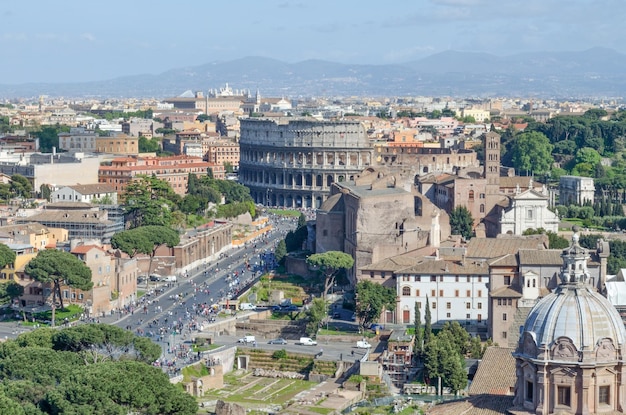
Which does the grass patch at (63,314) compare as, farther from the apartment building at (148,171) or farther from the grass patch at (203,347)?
the apartment building at (148,171)

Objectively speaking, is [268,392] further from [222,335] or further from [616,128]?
[616,128]

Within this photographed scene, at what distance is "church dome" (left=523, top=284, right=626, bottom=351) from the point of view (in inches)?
936

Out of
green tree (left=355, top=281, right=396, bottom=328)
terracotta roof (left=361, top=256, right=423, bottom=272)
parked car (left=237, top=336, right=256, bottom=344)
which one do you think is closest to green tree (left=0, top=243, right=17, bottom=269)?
parked car (left=237, top=336, right=256, bottom=344)

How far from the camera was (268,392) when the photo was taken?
4506 cm

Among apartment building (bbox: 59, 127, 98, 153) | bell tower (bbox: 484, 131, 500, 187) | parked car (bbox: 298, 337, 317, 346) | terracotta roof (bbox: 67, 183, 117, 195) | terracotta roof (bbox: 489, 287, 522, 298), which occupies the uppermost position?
bell tower (bbox: 484, 131, 500, 187)

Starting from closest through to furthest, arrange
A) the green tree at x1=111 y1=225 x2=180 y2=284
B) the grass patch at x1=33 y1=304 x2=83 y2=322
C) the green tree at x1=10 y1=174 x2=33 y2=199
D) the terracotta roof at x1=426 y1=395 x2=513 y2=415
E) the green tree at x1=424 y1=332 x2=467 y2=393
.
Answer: the terracotta roof at x1=426 y1=395 x2=513 y2=415
the green tree at x1=424 y1=332 x2=467 y2=393
the grass patch at x1=33 y1=304 x2=83 y2=322
the green tree at x1=111 y1=225 x2=180 y2=284
the green tree at x1=10 y1=174 x2=33 y2=199

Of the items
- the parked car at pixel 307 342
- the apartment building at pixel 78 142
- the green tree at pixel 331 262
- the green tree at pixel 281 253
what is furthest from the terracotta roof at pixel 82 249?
the apartment building at pixel 78 142

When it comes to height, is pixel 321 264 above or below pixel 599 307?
below

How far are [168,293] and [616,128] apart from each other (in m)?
56.0

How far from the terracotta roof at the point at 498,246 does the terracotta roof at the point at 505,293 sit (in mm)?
3502

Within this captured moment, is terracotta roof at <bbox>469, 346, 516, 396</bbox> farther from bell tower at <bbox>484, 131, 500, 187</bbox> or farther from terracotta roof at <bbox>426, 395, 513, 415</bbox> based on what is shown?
bell tower at <bbox>484, 131, 500, 187</bbox>

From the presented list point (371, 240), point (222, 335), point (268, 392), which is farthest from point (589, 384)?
point (371, 240)

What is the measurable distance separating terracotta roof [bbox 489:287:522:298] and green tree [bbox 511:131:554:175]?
4865 centimetres

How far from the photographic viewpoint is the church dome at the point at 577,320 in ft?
78.0
